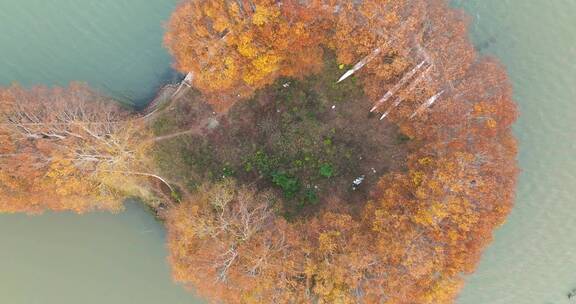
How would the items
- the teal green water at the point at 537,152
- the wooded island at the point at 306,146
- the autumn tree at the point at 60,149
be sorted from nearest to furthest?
1. the wooded island at the point at 306,146
2. the autumn tree at the point at 60,149
3. the teal green water at the point at 537,152

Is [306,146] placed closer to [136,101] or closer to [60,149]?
[136,101]

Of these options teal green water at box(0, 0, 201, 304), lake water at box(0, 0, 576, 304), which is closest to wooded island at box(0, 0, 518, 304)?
teal green water at box(0, 0, 201, 304)

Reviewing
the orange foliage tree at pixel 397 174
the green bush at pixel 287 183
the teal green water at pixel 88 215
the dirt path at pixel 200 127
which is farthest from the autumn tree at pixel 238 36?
the green bush at pixel 287 183

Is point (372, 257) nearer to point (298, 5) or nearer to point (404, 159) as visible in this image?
point (404, 159)

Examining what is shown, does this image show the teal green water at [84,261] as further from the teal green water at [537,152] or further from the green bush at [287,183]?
the teal green water at [537,152]

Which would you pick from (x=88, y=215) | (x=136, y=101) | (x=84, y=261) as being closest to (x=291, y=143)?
(x=136, y=101)

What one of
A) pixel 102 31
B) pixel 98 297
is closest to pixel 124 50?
pixel 102 31
